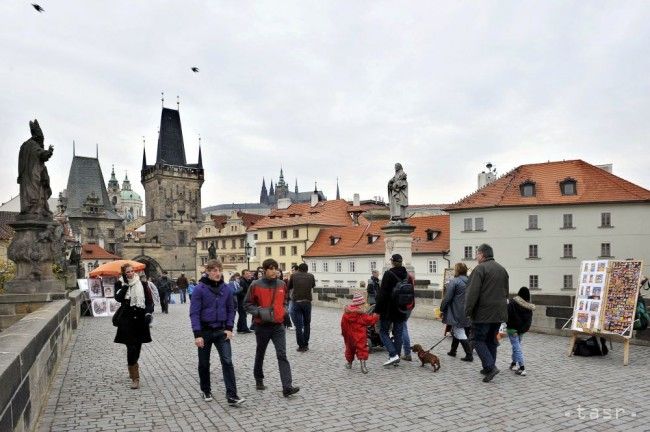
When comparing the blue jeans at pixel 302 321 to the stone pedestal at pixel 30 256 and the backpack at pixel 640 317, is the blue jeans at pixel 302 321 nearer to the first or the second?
the stone pedestal at pixel 30 256

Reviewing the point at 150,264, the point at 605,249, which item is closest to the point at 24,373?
the point at 605,249

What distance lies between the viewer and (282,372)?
6.35 metres

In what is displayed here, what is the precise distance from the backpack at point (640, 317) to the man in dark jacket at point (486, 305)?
9.54ft

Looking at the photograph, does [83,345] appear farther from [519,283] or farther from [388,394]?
[519,283]

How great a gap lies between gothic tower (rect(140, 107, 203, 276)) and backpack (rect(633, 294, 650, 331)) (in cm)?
8304

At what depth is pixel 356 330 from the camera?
7969 millimetres

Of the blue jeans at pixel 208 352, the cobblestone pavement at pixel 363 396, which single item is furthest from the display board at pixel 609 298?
the blue jeans at pixel 208 352

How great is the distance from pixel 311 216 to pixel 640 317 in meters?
51.6

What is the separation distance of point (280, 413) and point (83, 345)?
24.1 ft

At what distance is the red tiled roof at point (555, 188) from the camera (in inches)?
1515

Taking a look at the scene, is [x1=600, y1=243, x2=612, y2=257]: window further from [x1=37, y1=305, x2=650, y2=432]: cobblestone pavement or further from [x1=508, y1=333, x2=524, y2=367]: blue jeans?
[x1=508, y1=333, x2=524, y2=367]: blue jeans

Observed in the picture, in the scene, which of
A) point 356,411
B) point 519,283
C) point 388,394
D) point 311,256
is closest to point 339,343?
point 388,394

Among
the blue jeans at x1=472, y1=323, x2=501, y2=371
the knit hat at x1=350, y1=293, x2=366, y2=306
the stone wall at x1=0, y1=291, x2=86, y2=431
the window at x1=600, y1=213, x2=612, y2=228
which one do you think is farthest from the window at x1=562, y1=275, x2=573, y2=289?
the stone wall at x1=0, y1=291, x2=86, y2=431

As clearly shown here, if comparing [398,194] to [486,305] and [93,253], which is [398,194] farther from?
[93,253]
